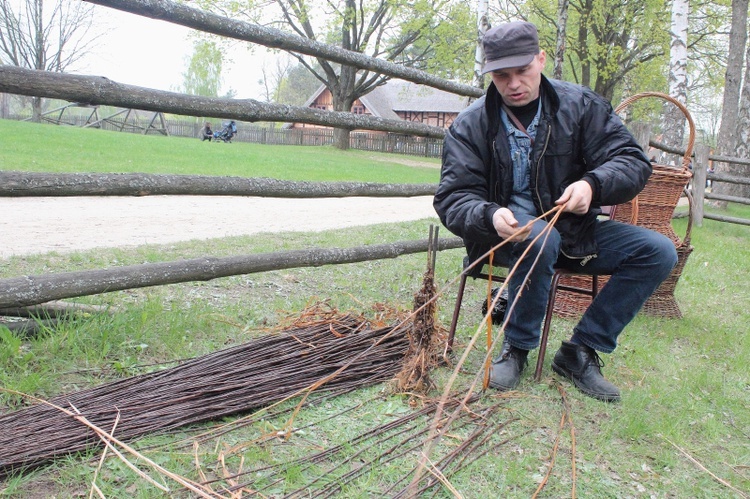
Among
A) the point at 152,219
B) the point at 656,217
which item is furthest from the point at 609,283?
the point at 152,219

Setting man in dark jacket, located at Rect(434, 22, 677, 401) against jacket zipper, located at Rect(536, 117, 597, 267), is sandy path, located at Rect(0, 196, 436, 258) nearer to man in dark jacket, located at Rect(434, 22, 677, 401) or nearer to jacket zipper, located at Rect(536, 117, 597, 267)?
man in dark jacket, located at Rect(434, 22, 677, 401)

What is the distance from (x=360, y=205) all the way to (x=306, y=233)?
3.86m

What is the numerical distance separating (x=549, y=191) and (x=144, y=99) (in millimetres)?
1987

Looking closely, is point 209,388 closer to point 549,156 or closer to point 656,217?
point 549,156

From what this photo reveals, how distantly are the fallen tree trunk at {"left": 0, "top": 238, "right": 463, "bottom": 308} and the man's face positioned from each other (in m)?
1.56

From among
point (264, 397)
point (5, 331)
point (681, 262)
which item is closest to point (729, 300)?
point (681, 262)

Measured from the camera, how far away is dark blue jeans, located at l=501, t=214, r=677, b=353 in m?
2.62

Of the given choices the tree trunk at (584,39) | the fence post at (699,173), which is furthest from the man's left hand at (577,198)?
the tree trunk at (584,39)

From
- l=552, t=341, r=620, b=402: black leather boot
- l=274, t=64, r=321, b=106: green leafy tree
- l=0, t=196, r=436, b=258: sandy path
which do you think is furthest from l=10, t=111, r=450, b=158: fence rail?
l=552, t=341, r=620, b=402: black leather boot

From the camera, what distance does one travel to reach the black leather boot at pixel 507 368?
2.65 metres

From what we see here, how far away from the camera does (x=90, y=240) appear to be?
513 centimetres

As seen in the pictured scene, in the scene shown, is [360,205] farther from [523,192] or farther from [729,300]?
[523,192]

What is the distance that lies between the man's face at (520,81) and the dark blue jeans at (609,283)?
21.1 inches

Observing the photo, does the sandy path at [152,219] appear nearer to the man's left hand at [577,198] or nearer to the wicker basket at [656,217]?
the wicker basket at [656,217]
